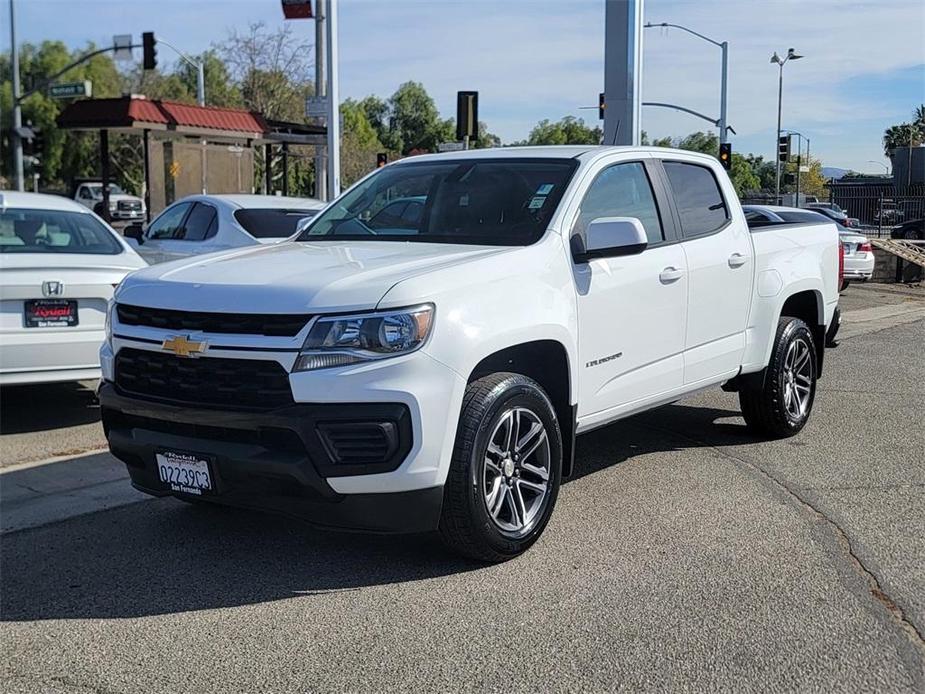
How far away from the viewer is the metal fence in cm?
5312

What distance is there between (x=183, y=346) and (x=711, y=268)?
331 cm

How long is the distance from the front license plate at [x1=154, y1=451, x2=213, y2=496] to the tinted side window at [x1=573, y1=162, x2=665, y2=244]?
2.23 meters

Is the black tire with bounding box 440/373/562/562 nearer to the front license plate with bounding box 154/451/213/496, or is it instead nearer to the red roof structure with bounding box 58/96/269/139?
the front license plate with bounding box 154/451/213/496

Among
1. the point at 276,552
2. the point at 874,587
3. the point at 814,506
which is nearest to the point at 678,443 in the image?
the point at 814,506

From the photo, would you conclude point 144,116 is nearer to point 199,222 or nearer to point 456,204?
point 199,222

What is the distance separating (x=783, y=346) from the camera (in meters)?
7.05

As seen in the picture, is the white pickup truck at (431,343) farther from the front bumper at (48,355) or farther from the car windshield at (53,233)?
the car windshield at (53,233)

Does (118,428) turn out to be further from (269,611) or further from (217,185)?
(217,185)

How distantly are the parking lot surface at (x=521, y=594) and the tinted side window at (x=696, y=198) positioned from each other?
4.98 ft

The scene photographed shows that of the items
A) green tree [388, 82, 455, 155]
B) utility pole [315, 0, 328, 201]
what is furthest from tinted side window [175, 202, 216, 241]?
green tree [388, 82, 455, 155]

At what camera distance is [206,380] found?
4395 millimetres

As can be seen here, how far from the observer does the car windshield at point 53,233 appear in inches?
320

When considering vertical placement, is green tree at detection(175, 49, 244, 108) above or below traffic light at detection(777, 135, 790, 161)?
above

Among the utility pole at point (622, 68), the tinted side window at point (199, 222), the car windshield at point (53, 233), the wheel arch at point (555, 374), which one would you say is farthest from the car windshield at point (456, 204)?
the utility pole at point (622, 68)
